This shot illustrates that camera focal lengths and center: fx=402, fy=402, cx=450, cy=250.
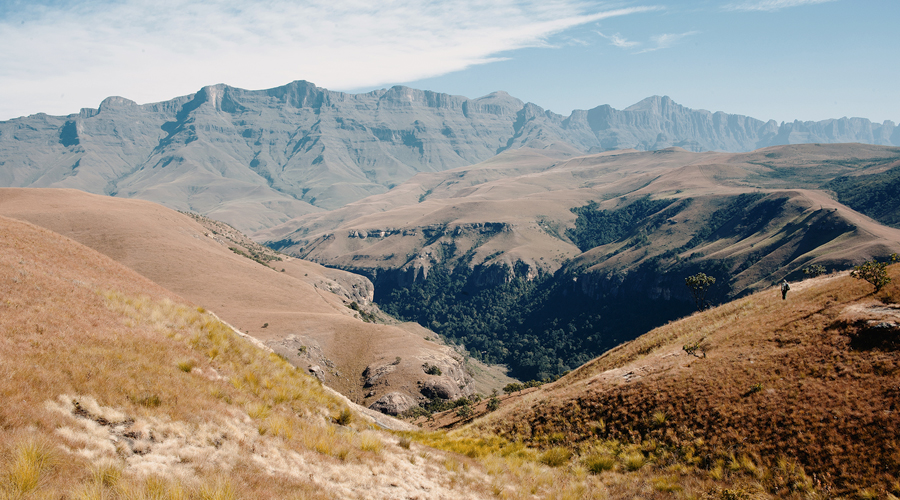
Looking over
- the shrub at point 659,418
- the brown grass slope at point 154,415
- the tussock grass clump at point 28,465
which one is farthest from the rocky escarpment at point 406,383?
the tussock grass clump at point 28,465

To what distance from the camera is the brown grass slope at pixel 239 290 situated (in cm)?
8138

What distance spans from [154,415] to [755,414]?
835 inches

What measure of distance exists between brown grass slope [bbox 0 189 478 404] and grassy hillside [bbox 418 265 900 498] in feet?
188

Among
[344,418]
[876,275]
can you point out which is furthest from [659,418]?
[876,275]

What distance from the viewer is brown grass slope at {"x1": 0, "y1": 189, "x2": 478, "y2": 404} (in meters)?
81.4

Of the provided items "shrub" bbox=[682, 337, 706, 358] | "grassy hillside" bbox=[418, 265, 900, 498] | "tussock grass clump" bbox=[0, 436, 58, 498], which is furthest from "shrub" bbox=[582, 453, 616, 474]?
"tussock grass clump" bbox=[0, 436, 58, 498]

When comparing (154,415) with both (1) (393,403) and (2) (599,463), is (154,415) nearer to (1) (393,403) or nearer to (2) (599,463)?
(2) (599,463)

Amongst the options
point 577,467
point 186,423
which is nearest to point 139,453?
point 186,423

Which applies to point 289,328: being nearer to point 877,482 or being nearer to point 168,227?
point 168,227

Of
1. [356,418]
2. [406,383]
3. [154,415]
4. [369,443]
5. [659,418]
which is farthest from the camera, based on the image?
[406,383]

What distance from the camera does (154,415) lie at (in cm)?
986

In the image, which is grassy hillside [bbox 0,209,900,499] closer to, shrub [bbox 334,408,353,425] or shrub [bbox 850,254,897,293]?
shrub [bbox 334,408,353,425]

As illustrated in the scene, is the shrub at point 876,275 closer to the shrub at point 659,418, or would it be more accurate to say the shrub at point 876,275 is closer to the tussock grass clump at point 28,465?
the shrub at point 659,418

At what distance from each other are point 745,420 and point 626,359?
1659 centimetres
